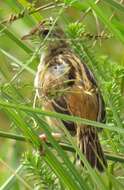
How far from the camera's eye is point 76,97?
2.86m

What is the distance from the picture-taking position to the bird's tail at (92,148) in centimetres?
252

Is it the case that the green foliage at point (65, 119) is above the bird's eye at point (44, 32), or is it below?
A: below

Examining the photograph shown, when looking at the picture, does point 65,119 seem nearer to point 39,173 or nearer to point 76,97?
point 39,173

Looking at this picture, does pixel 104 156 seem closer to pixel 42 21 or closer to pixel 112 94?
pixel 112 94

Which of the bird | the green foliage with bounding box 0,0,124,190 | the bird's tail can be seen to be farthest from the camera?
the bird

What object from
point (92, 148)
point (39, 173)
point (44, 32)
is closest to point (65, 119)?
point (39, 173)

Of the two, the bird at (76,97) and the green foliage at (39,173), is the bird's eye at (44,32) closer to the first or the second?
the bird at (76,97)

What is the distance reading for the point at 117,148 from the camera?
8.21 feet

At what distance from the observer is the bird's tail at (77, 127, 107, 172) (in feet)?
8.25

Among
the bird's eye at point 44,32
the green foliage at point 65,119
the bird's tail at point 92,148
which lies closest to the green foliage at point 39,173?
the green foliage at point 65,119

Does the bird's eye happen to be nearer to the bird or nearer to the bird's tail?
the bird

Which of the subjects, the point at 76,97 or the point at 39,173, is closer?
the point at 39,173

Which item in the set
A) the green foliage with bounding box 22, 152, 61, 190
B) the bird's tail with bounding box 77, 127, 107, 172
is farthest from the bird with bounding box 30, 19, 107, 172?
the green foliage with bounding box 22, 152, 61, 190

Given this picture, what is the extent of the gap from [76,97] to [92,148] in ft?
0.97
